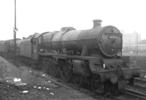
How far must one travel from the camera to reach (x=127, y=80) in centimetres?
1070

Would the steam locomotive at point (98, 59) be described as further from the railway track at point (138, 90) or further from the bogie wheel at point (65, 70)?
the railway track at point (138, 90)

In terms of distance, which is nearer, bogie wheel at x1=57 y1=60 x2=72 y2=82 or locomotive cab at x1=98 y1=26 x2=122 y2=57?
locomotive cab at x1=98 y1=26 x2=122 y2=57

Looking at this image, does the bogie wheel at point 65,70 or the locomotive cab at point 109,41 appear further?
the bogie wheel at point 65,70

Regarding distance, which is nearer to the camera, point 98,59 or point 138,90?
point 98,59

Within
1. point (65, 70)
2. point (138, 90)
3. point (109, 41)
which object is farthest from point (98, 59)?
point (65, 70)

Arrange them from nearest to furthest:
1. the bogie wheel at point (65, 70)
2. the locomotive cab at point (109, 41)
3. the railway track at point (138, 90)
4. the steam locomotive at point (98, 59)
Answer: the railway track at point (138, 90) < the steam locomotive at point (98, 59) < the locomotive cab at point (109, 41) < the bogie wheel at point (65, 70)

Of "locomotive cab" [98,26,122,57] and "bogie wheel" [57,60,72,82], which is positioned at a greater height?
"locomotive cab" [98,26,122,57]

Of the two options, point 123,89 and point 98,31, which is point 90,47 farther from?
point 123,89

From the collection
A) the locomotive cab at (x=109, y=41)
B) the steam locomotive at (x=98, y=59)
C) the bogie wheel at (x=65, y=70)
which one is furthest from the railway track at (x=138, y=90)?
the bogie wheel at (x=65, y=70)

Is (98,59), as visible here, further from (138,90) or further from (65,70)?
(65,70)

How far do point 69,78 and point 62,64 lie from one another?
1241mm

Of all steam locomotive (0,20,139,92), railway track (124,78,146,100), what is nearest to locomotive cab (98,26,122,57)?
steam locomotive (0,20,139,92)

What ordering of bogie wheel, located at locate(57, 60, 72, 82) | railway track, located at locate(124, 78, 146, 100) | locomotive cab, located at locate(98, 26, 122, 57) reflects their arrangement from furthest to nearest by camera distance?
bogie wheel, located at locate(57, 60, 72, 82) → locomotive cab, located at locate(98, 26, 122, 57) → railway track, located at locate(124, 78, 146, 100)

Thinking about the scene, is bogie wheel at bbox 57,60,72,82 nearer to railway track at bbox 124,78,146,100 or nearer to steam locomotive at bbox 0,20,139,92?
steam locomotive at bbox 0,20,139,92
